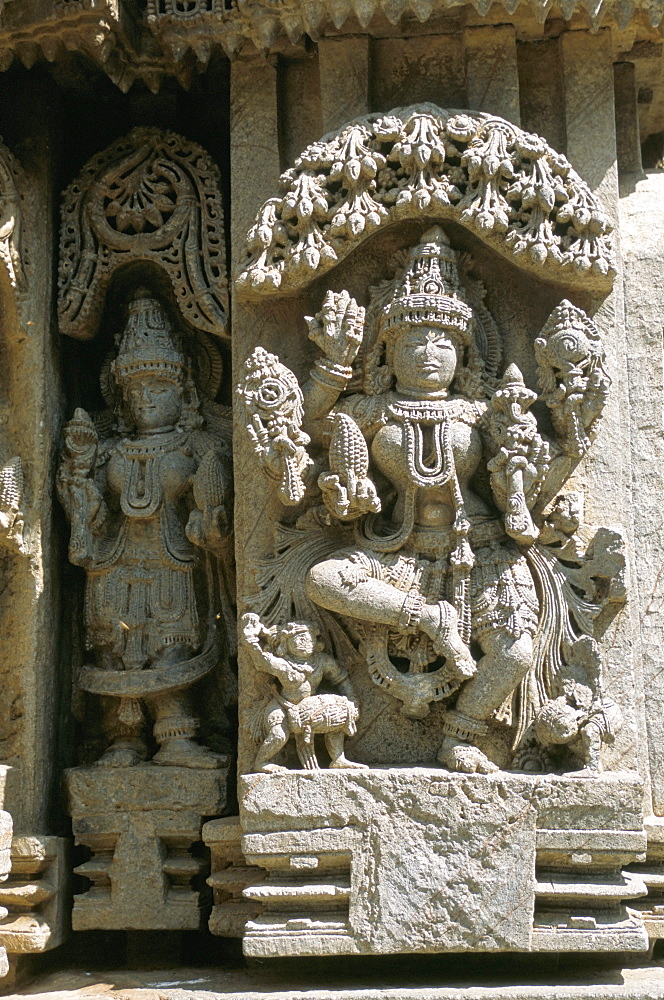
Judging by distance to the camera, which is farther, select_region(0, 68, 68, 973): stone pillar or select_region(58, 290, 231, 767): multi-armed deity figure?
select_region(58, 290, 231, 767): multi-armed deity figure

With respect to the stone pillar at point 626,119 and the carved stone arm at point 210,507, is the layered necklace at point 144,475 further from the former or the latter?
the stone pillar at point 626,119

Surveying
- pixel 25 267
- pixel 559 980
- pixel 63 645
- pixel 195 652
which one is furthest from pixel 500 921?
pixel 25 267

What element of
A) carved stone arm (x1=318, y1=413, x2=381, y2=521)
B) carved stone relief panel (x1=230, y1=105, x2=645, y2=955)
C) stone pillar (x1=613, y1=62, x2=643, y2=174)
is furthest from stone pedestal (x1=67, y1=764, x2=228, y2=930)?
stone pillar (x1=613, y1=62, x2=643, y2=174)

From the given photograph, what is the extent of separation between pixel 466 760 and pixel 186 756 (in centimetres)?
138

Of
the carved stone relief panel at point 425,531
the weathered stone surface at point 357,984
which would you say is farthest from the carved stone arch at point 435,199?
the weathered stone surface at point 357,984

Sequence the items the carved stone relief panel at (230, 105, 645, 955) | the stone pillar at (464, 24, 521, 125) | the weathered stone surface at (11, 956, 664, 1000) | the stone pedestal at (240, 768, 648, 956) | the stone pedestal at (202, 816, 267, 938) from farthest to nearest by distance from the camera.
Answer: the stone pillar at (464, 24, 521, 125) → the stone pedestal at (202, 816, 267, 938) → the carved stone relief panel at (230, 105, 645, 955) → the stone pedestal at (240, 768, 648, 956) → the weathered stone surface at (11, 956, 664, 1000)

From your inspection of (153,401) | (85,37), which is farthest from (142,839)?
(85,37)

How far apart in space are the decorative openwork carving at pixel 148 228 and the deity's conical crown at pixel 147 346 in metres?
0.15

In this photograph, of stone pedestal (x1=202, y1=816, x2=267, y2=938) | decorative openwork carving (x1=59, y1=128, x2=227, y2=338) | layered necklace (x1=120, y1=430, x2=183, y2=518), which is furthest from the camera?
decorative openwork carving (x1=59, y1=128, x2=227, y2=338)

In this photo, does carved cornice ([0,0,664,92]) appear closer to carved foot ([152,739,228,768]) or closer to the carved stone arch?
the carved stone arch

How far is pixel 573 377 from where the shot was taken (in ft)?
18.5

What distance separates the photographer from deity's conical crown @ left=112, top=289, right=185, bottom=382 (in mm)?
6457

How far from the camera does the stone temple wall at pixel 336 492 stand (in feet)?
18.1

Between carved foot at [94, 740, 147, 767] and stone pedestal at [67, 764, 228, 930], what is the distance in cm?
4
